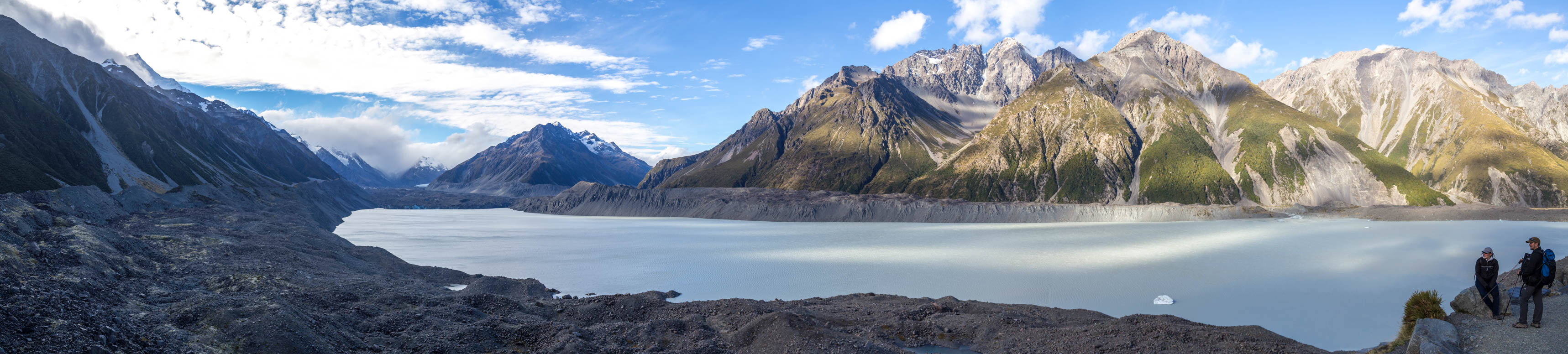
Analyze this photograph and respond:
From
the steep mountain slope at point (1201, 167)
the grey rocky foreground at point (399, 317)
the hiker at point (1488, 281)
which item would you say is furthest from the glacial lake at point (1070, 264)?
the steep mountain slope at point (1201, 167)

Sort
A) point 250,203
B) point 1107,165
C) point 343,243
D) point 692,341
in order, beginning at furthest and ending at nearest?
point 1107,165
point 250,203
point 343,243
point 692,341

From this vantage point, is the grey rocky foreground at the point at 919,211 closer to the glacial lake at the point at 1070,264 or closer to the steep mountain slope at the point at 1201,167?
the steep mountain slope at the point at 1201,167

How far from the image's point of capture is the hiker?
648 inches

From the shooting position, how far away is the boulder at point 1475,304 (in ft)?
57.0

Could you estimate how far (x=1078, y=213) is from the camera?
141625 millimetres

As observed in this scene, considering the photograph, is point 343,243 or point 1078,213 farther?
point 1078,213

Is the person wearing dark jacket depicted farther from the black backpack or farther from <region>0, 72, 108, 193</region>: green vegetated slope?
<region>0, 72, 108, 193</region>: green vegetated slope

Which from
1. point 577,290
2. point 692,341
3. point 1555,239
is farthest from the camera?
point 1555,239

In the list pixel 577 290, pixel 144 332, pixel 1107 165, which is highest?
pixel 1107 165

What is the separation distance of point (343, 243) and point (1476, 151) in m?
255

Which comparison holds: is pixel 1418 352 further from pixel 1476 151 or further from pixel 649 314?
pixel 1476 151

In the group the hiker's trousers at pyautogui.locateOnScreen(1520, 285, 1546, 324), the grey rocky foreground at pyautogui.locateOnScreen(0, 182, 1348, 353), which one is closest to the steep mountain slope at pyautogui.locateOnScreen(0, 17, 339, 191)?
the grey rocky foreground at pyautogui.locateOnScreen(0, 182, 1348, 353)

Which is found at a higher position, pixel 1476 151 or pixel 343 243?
pixel 1476 151

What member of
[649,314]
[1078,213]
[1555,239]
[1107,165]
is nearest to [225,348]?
[649,314]
